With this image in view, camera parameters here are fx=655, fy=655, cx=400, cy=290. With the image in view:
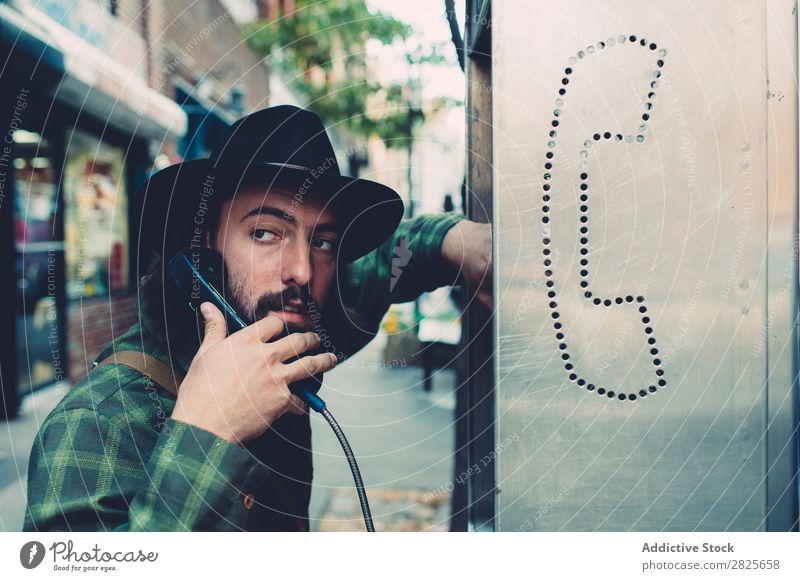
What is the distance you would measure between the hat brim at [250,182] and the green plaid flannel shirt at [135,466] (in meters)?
0.32

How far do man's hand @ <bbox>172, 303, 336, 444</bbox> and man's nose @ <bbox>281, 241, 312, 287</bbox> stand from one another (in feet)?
0.63

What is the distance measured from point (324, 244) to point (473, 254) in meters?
0.33

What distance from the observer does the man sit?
1.05 meters

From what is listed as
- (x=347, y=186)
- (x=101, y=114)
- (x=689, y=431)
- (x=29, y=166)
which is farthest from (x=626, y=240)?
(x=101, y=114)

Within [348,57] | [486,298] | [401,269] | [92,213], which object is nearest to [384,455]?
[348,57]

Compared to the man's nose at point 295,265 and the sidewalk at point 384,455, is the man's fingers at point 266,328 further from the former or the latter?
the sidewalk at point 384,455

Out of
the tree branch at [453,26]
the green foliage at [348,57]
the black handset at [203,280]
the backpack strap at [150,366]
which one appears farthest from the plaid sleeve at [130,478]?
the green foliage at [348,57]

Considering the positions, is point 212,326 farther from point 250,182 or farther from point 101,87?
point 101,87

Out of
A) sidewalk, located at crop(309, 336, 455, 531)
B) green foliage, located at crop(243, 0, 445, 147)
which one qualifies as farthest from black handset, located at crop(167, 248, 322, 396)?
sidewalk, located at crop(309, 336, 455, 531)

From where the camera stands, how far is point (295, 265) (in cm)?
134

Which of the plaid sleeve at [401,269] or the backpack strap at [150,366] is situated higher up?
the plaid sleeve at [401,269]

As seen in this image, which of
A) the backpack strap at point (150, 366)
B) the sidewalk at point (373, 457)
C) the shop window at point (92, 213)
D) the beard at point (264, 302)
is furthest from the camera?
the shop window at point (92, 213)

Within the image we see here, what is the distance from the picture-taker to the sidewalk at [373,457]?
3.41 meters
